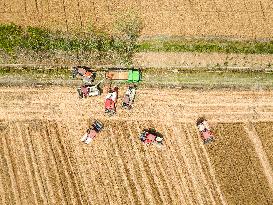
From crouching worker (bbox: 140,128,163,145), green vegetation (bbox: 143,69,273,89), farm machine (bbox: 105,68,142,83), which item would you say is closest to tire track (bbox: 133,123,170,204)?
crouching worker (bbox: 140,128,163,145)

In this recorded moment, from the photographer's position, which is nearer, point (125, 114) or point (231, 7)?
point (125, 114)

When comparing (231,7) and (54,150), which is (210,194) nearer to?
(54,150)

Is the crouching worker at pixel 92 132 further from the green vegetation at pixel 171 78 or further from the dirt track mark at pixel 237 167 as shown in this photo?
the dirt track mark at pixel 237 167

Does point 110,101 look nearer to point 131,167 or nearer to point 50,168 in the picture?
point 131,167

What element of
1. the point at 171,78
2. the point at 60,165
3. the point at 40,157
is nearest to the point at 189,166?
the point at 171,78

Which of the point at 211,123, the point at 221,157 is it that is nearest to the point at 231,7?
the point at 211,123

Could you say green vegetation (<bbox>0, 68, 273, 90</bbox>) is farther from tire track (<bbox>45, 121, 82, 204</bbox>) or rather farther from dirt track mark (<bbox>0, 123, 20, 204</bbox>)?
dirt track mark (<bbox>0, 123, 20, 204</bbox>)

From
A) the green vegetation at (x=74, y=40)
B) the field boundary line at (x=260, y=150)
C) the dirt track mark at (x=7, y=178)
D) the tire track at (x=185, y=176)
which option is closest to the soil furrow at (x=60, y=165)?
the dirt track mark at (x=7, y=178)
